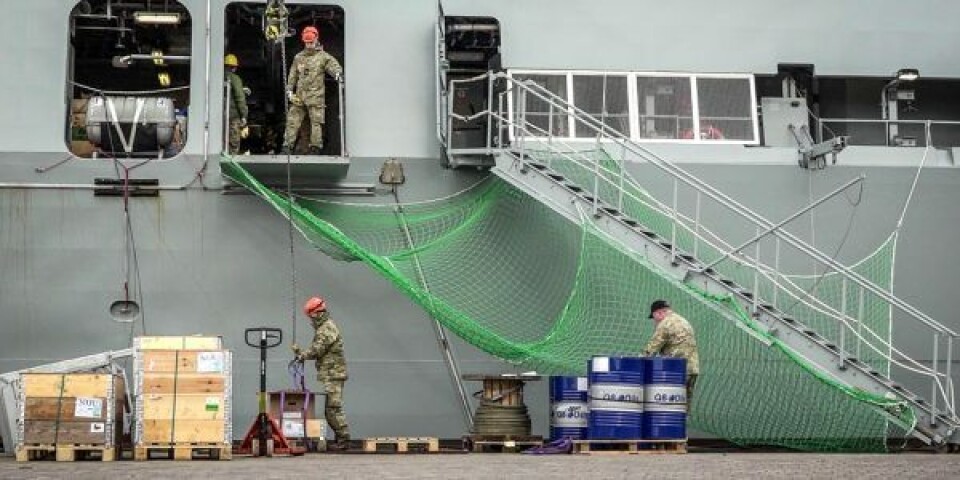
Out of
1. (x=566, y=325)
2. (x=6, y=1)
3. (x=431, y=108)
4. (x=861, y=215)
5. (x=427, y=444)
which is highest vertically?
(x=6, y=1)

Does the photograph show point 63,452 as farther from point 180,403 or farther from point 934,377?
point 934,377

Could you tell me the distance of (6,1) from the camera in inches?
720

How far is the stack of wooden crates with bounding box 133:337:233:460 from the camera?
48.3 feet

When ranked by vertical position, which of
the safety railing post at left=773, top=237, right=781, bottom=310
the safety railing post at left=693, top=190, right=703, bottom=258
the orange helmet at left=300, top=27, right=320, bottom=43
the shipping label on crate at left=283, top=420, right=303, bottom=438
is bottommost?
the shipping label on crate at left=283, top=420, right=303, bottom=438

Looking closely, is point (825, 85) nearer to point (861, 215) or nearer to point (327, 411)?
point (861, 215)

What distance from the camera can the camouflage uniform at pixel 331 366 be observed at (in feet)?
54.0

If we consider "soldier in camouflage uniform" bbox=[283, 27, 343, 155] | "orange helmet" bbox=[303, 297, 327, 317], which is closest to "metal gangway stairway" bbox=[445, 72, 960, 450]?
"soldier in camouflage uniform" bbox=[283, 27, 343, 155]

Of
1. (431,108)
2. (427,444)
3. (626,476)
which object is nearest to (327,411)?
(427,444)

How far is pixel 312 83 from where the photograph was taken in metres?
17.9

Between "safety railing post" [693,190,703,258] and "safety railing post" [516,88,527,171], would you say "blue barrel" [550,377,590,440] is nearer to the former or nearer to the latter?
"safety railing post" [693,190,703,258]

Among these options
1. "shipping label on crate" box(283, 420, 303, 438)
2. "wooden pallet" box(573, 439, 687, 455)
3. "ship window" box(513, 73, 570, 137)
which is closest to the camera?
"wooden pallet" box(573, 439, 687, 455)

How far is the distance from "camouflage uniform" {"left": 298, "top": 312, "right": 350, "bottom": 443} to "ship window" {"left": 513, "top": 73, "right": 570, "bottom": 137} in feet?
12.4

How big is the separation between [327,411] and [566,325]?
2.82 meters

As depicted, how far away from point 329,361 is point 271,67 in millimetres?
5240
